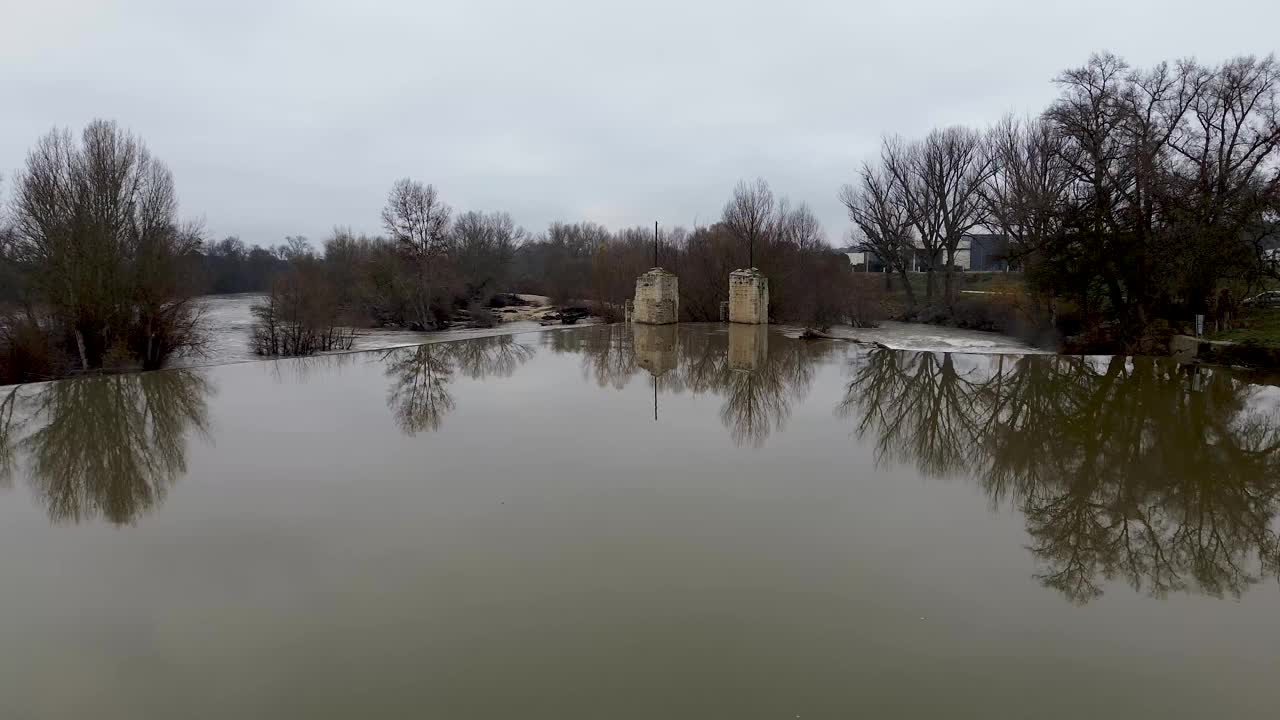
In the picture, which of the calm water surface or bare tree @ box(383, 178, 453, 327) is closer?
the calm water surface

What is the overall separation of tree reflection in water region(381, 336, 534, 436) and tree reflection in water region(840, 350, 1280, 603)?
6.19 m

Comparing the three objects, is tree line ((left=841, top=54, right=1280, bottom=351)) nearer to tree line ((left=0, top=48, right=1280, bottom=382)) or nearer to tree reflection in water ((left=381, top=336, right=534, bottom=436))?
tree line ((left=0, top=48, right=1280, bottom=382))

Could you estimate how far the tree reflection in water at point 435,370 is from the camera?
9.67m

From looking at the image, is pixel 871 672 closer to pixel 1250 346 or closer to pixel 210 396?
pixel 210 396

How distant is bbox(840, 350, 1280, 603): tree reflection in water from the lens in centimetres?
473

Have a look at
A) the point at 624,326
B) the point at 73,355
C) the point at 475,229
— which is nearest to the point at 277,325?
the point at 73,355

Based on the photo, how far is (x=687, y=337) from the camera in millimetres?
21484

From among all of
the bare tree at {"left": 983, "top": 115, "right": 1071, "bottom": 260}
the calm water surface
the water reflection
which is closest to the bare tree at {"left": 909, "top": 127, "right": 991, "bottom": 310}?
the bare tree at {"left": 983, "top": 115, "right": 1071, "bottom": 260}

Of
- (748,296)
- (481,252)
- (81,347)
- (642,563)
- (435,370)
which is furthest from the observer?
(481,252)

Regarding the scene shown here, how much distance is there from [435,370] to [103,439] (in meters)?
6.72

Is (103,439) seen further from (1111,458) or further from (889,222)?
(889,222)

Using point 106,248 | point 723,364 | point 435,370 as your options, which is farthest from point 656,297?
point 106,248

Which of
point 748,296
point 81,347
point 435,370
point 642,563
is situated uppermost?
point 748,296

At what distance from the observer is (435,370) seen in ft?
48.3
